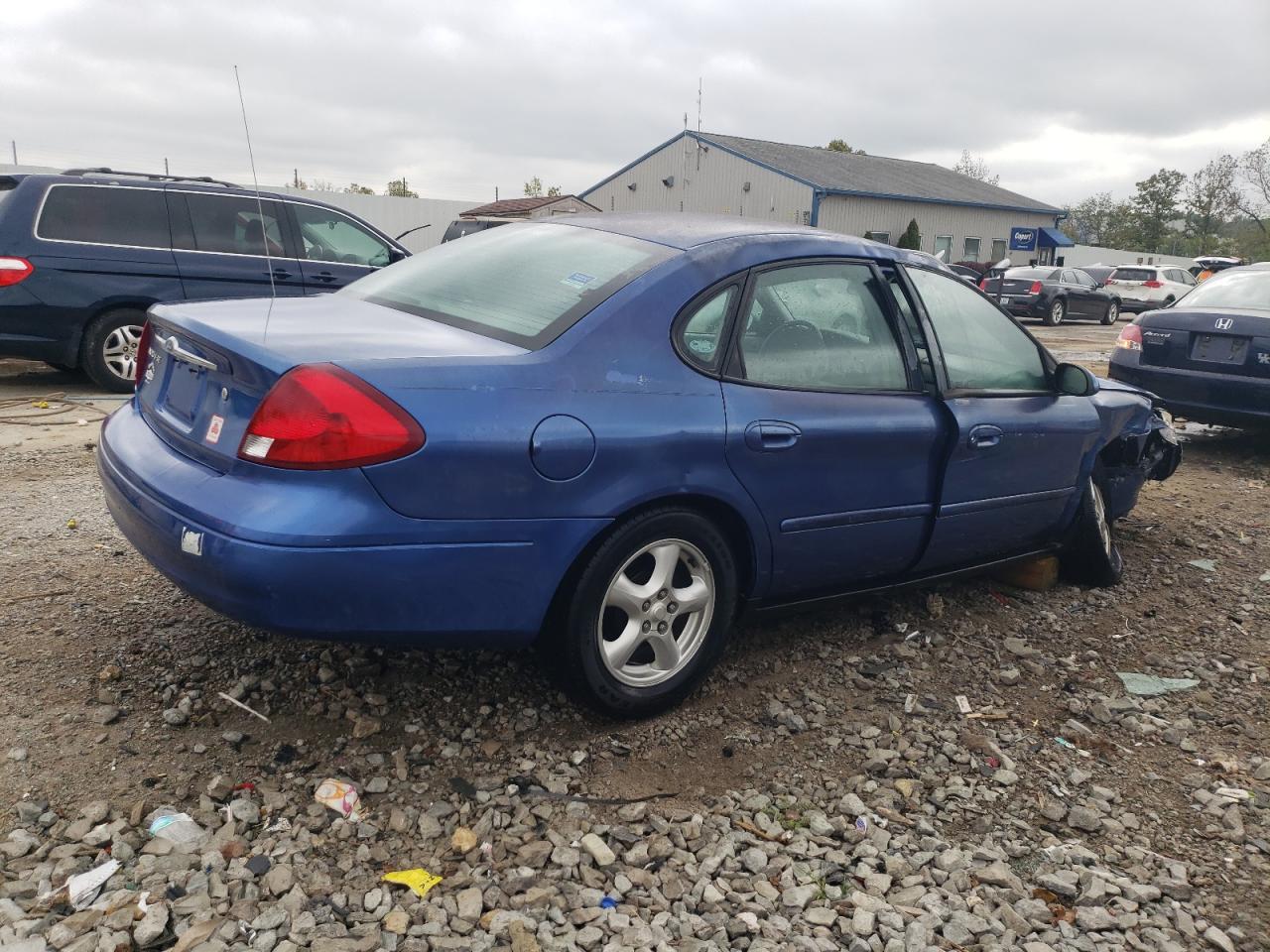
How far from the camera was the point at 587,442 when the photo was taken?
2.71 m

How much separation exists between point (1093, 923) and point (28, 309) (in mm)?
7763

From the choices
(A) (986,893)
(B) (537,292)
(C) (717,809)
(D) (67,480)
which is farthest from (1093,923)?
(D) (67,480)

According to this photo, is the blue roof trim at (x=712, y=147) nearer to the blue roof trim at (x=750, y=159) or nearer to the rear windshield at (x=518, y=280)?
the blue roof trim at (x=750, y=159)

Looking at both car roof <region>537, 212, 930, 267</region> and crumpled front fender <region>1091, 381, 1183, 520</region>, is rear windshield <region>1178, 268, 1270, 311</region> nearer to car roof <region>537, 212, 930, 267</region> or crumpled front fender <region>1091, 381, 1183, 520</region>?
crumpled front fender <region>1091, 381, 1183, 520</region>

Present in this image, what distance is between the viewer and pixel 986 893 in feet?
8.19

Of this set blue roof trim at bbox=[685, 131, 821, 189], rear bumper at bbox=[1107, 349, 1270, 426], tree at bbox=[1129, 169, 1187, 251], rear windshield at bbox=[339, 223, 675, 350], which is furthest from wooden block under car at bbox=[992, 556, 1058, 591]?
tree at bbox=[1129, 169, 1187, 251]

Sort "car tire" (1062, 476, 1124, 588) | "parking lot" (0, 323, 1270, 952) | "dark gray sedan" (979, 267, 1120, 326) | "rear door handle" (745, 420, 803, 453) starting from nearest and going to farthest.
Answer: "parking lot" (0, 323, 1270, 952) → "rear door handle" (745, 420, 803, 453) → "car tire" (1062, 476, 1124, 588) → "dark gray sedan" (979, 267, 1120, 326)

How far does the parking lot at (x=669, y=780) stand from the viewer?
235 cm

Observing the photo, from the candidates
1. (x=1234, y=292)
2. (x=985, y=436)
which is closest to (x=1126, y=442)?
(x=985, y=436)

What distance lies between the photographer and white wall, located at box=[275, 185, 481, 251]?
2920cm

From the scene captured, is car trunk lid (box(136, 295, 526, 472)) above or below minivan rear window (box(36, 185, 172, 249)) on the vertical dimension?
below

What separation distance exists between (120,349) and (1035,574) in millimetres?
6703

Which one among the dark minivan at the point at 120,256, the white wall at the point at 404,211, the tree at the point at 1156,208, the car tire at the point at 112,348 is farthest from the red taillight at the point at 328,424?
the tree at the point at 1156,208

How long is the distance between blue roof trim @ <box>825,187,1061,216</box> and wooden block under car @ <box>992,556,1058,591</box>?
30.4 meters
